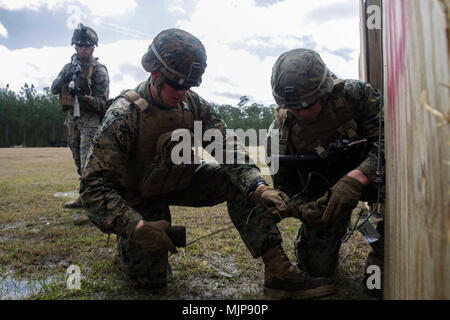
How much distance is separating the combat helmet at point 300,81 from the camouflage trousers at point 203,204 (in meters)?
0.71

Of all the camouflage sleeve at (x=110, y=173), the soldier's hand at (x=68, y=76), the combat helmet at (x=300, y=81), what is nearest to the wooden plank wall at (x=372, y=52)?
the combat helmet at (x=300, y=81)

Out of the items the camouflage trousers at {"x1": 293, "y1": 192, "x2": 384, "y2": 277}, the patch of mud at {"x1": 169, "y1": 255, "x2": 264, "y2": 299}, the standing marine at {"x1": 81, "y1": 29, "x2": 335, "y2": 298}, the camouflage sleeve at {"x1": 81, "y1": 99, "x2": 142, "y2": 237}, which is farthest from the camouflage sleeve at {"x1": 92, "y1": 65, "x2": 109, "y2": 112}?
the camouflage trousers at {"x1": 293, "y1": 192, "x2": 384, "y2": 277}

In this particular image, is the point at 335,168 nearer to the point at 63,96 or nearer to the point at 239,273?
the point at 239,273

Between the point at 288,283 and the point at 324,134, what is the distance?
1040 mm

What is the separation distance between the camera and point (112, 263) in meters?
3.02

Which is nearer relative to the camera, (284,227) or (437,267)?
(437,267)

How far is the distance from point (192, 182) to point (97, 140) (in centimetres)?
85

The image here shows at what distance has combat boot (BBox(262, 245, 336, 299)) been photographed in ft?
7.70

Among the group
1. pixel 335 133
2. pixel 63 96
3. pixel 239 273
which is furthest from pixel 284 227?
pixel 63 96

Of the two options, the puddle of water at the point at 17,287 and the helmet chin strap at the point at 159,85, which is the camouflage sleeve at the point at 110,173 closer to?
the helmet chin strap at the point at 159,85

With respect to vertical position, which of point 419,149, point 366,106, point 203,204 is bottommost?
point 203,204

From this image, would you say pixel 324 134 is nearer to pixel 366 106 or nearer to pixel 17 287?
pixel 366 106

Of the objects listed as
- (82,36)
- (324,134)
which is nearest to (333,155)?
(324,134)
